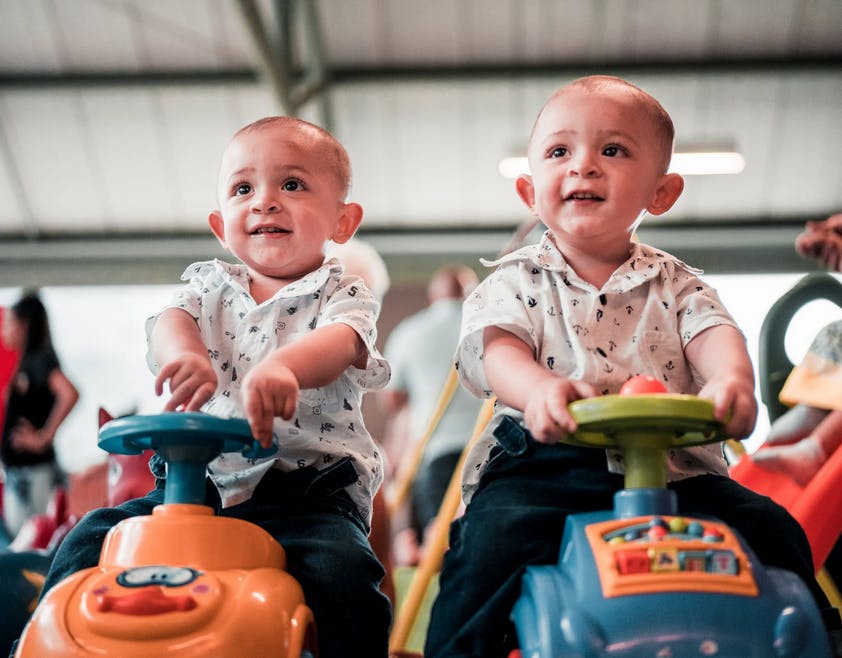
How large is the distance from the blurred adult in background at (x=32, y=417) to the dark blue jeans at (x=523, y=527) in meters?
2.78

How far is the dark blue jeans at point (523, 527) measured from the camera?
46.2 inches

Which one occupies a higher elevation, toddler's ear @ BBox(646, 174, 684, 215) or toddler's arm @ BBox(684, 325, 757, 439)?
toddler's ear @ BBox(646, 174, 684, 215)

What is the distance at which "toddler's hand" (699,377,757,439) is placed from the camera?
3.55 feet

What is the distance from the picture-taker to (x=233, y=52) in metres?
6.53

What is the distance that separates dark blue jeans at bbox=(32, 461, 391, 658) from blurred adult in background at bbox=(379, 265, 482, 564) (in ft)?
5.32

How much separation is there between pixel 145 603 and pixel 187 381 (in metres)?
0.29

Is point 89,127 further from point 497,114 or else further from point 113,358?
point 497,114

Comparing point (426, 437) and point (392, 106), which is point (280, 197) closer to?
point (426, 437)

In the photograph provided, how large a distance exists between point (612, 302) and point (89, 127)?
20.3 ft

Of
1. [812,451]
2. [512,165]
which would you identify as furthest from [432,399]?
[512,165]

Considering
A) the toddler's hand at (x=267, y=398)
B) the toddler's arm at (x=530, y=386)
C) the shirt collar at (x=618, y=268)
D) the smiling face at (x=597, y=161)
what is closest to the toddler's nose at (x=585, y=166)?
the smiling face at (x=597, y=161)

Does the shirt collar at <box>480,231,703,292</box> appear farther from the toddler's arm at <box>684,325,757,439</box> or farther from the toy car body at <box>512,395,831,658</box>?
the toy car body at <box>512,395,831,658</box>

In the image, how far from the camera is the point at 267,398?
3.67 feet

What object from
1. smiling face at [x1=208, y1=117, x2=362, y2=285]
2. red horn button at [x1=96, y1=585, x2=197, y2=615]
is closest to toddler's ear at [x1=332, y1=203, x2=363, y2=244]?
smiling face at [x1=208, y1=117, x2=362, y2=285]
